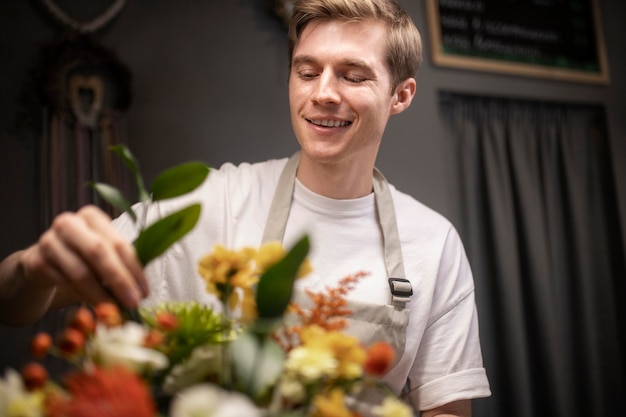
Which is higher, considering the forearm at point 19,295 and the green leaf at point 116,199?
the green leaf at point 116,199

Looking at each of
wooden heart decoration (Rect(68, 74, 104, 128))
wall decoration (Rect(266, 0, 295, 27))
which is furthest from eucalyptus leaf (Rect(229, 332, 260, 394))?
wall decoration (Rect(266, 0, 295, 27))

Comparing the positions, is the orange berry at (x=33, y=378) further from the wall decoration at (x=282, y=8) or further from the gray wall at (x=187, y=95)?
the wall decoration at (x=282, y=8)

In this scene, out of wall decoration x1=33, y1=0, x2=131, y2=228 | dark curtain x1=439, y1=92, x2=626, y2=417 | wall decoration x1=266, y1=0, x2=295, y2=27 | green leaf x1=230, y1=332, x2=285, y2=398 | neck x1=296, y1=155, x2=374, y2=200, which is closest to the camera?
green leaf x1=230, y1=332, x2=285, y2=398

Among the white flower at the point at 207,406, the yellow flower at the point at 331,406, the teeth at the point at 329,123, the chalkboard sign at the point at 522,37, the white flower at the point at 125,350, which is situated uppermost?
the chalkboard sign at the point at 522,37

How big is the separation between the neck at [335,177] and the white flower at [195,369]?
89cm

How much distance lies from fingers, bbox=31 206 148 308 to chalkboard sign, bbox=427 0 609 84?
190 cm

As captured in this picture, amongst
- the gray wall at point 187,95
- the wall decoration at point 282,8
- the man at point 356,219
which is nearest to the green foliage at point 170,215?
the man at point 356,219

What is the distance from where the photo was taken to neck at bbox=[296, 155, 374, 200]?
1352 mm

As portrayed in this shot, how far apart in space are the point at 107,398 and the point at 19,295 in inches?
18.9

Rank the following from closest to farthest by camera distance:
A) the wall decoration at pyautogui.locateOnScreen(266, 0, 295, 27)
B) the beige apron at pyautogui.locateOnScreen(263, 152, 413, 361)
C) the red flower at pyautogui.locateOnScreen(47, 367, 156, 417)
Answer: the red flower at pyautogui.locateOnScreen(47, 367, 156, 417) < the beige apron at pyautogui.locateOnScreen(263, 152, 413, 361) < the wall decoration at pyautogui.locateOnScreen(266, 0, 295, 27)

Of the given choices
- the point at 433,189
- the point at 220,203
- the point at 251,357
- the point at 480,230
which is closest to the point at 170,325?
the point at 251,357

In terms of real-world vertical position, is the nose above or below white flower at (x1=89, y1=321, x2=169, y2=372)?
above

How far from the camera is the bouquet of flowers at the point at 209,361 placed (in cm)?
41

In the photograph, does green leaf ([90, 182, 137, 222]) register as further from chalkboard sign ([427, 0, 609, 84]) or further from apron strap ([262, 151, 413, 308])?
chalkboard sign ([427, 0, 609, 84])
